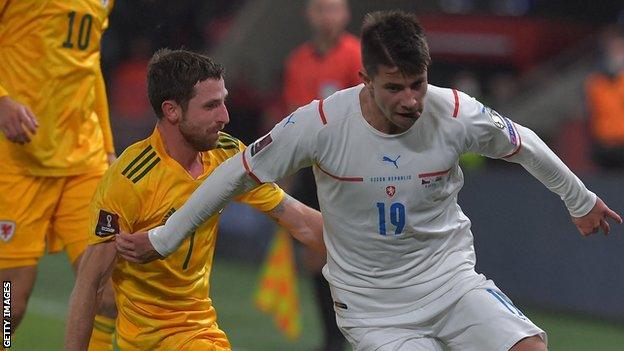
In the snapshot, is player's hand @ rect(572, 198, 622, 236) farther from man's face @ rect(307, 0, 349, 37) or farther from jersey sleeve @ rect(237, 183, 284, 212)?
man's face @ rect(307, 0, 349, 37)

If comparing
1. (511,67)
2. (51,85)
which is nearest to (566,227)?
(51,85)

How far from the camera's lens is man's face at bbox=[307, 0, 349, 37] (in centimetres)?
922

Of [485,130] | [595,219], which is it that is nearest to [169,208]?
[485,130]

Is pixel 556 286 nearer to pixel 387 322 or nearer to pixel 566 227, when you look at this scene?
pixel 566 227

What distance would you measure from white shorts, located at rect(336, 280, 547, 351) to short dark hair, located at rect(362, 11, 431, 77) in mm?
996

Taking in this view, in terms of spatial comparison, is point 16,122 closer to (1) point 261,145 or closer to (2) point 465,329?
(1) point 261,145

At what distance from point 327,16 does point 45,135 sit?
2905mm

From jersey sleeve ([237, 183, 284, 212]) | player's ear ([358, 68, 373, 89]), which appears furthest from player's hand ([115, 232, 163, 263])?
player's ear ([358, 68, 373, 89])

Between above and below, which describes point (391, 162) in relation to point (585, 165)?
above

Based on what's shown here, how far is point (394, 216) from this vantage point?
5.54 m

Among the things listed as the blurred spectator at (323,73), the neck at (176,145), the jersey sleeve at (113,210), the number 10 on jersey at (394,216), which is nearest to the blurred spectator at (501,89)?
the blurred spectator at (323,73)

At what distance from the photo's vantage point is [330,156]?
5500 millimetres

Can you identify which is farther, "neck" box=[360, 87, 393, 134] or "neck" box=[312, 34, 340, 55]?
"neck" box=[312, 34, 340, 55]

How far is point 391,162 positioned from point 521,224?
5.81m
